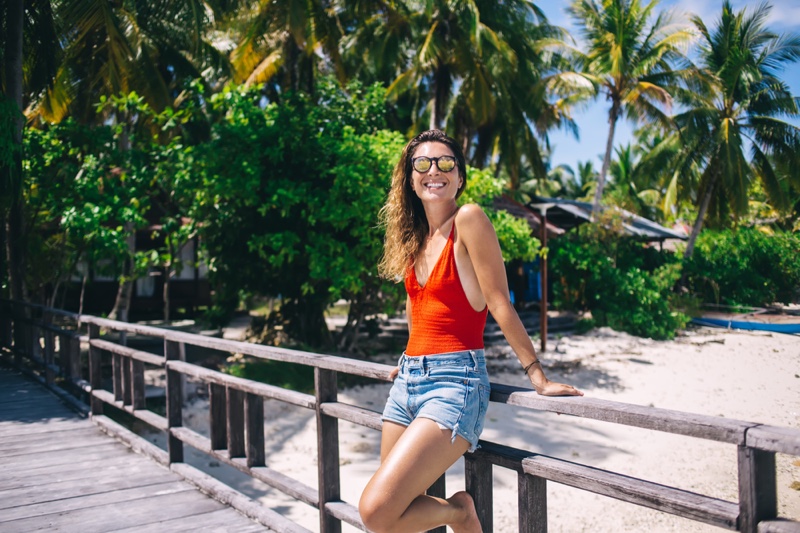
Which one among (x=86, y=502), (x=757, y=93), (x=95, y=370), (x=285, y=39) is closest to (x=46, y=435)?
(x=95, y=370)

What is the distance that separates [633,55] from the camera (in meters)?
18.1

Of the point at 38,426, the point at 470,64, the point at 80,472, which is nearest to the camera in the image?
the point at 80,472

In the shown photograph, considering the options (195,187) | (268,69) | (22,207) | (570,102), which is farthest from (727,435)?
(570,102)

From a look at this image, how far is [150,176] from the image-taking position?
359 inches

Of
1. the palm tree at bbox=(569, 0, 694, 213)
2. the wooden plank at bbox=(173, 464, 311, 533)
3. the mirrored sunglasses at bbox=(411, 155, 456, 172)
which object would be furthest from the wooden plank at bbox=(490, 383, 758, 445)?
the palm tree at bbox=(569, 0, 694, 213)

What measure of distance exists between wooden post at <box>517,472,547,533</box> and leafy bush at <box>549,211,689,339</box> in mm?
11533

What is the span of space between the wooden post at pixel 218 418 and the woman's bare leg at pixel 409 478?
2.05 metres

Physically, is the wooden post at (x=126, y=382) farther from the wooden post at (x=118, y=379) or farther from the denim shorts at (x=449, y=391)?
the denim shorts at (x=449, y=391)

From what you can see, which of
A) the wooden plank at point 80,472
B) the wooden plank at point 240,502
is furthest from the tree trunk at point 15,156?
the wooden plank at point 240,502

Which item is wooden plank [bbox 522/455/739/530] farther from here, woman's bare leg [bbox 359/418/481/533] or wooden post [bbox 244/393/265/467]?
wooden post [bbox 244/393/265/467]

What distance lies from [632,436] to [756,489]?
286 inches

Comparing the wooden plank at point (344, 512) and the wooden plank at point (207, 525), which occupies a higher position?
the wooden plank at point (344, 512)

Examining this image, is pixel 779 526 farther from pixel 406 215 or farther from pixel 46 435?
pixel 46 435

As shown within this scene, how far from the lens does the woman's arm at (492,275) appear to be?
6.64 ft
